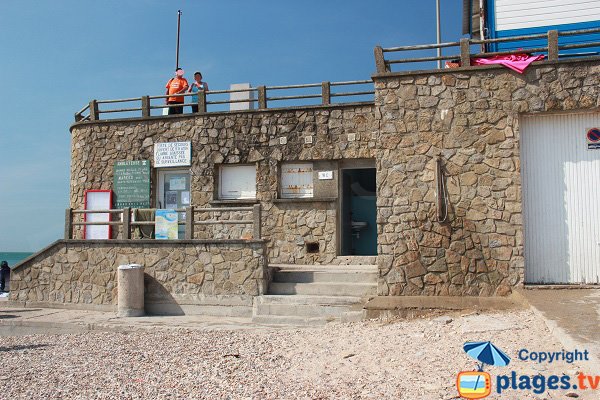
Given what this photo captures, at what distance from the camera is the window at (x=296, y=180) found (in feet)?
46.8

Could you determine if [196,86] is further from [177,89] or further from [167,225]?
[167,225]

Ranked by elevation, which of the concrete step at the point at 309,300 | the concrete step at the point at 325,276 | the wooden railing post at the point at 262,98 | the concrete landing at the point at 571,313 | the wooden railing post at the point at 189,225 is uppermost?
the wooden railing post at the point at 262,98

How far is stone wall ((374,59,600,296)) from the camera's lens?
9500 mm

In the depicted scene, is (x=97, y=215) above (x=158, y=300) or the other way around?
above

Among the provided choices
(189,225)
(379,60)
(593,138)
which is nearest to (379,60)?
(379,60)

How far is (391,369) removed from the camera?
6.29 meters

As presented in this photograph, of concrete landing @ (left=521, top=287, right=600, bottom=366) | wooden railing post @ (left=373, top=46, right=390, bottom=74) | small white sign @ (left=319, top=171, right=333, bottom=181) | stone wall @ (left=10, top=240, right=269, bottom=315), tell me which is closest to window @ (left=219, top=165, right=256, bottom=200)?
small white sign @ (left=319, top=171, right=333, bottom=181)

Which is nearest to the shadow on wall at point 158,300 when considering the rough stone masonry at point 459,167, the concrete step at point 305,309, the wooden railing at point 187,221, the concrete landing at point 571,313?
the wooden railing at point 187,221

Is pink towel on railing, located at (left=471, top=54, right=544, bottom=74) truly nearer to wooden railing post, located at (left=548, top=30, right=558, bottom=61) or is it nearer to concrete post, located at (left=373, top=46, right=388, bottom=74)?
wooden railing post, located at (left=548, top=30, right=558, bottom=61)

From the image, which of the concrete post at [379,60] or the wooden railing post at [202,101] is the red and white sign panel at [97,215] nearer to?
the wooden railing post at [202,101]

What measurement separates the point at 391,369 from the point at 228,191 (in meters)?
9.35

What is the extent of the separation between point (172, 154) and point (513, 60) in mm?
8952

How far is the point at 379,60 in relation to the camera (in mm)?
10258

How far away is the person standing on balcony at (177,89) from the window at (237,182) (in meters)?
2.30
